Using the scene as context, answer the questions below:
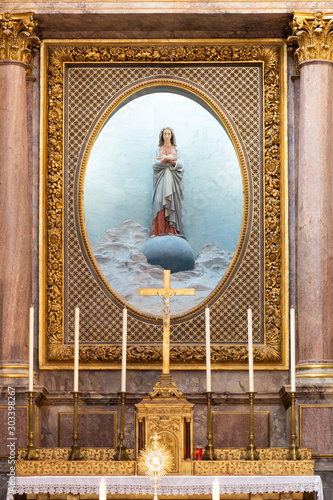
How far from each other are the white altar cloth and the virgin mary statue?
371cm

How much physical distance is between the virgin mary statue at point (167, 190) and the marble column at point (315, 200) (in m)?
1.46

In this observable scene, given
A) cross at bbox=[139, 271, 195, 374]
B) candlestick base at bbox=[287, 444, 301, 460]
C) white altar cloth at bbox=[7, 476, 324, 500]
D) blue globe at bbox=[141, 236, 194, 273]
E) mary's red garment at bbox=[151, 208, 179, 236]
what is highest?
mary's red garment at bbox=[151, 208, 179, 236]

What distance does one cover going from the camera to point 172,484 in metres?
10.4

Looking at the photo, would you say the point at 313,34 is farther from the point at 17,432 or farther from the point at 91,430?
the point at 17,432

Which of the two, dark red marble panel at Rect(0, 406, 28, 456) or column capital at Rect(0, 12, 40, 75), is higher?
column capital at Rect(0, 12, 40, 75)

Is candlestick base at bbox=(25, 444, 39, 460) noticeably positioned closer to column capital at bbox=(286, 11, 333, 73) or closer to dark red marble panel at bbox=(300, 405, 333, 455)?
dark red marble panel at bbox=(300, 405, 333, 455)

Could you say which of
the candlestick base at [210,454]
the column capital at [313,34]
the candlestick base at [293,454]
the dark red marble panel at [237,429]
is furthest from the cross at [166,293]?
the column capital at [313,34]

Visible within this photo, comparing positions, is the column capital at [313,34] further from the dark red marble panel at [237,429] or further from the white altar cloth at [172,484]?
the white altar cloth at [172,484]

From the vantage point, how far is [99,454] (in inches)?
430

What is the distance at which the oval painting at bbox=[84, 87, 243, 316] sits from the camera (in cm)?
1329

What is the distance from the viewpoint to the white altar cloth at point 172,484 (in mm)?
10398

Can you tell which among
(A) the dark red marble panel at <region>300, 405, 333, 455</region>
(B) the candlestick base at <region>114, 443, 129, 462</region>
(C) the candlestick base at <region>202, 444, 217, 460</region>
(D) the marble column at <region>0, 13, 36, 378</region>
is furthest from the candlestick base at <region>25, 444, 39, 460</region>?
(A) the dark red marble panel at <region>300, 405, 333, 455</region>

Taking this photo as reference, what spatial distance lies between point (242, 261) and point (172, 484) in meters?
3.64

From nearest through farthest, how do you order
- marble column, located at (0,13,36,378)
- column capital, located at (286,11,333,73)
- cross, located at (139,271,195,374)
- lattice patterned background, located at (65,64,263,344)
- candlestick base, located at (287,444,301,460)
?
candlestick base, located at (287,444,301,460), cross, located at (139,271,195,374), marble column, located at (0,13,36,378), column capital, located at (286,11,333,73), lattice patterned background, located at (65,64,263,344)
